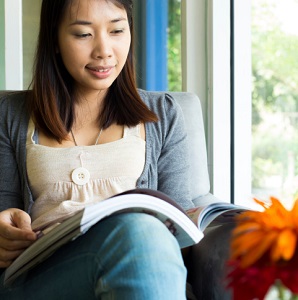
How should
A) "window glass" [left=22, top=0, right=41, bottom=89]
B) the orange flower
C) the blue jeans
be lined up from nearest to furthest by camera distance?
1. the orange flower
2. the blue jeans
3. "window glass" [left=22, top=0, right=41, bottom=89]

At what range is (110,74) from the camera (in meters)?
1.57

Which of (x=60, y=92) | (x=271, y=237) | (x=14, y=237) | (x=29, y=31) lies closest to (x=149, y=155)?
(x=60, y=92)

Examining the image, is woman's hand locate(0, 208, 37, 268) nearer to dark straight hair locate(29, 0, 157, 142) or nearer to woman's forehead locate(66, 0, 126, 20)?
dark straight hair locate(29, 0, 157, 142)

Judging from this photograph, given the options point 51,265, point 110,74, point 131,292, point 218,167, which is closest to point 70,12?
point 110,74

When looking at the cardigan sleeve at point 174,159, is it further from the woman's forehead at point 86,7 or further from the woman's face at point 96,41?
the woman's forehead at point 86,7

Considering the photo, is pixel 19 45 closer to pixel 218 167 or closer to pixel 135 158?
pixel 218 167

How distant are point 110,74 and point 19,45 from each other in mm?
925

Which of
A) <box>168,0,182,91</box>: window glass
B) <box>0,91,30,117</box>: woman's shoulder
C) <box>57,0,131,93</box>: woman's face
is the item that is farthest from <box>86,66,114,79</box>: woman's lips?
<box>168,0,182,91</box>: window glass

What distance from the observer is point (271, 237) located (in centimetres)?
63

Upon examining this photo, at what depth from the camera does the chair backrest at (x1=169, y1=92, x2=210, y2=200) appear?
1.79 metres

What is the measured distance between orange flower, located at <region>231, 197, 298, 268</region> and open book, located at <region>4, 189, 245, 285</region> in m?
0.35

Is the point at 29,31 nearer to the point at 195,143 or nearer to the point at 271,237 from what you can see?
the point at 195,143

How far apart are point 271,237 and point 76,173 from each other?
0.93 metres

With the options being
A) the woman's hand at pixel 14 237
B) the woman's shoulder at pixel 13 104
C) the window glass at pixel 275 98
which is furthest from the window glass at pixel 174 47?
the woman's hand at pixel 14 237
